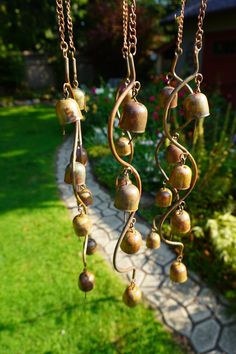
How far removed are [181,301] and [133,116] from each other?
3.05 meters

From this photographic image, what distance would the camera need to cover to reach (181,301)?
3646 mm

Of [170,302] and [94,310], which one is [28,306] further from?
[170,302]

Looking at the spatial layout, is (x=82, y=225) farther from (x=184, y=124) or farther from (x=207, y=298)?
(x=207, y=298)

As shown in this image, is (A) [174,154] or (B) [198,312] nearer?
(A) [174,154]

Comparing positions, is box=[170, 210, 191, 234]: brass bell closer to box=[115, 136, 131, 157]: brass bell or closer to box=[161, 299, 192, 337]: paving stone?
box=[115, 136, 131, 157]: brass bell

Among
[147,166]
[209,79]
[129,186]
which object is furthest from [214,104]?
[129,186]

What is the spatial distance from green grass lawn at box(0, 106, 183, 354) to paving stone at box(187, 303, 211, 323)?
397 mm

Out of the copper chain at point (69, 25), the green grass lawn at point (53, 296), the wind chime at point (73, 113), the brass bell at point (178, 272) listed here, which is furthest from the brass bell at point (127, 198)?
the green grass lawn at point (53, 296)

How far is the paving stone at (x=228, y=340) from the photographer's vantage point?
10.1 feet

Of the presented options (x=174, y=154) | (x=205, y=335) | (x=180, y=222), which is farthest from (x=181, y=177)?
(x=205, y=335)

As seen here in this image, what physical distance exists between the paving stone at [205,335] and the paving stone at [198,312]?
66 mm

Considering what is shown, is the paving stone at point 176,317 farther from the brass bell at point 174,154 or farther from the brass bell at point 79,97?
the brass bell at point 79,97

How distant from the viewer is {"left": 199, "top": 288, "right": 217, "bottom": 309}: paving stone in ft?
11.8

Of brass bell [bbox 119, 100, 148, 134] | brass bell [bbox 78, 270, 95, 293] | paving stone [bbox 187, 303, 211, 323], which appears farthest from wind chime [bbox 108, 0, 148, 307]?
paving stone [bbox 187, 303, 211, 323]
